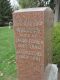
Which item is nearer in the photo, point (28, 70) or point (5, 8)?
point (28, 70)

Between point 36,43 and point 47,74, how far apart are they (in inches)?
32.8

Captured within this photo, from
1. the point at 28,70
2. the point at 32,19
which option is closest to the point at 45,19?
the point at 32,19

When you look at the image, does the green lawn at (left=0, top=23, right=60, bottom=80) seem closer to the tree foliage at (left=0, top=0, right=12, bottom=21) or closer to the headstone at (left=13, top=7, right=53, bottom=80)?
the headstone at (left=13, top=7, right=53, bottom=80)

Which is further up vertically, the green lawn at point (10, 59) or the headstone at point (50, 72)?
the headstone at point (50, 72)

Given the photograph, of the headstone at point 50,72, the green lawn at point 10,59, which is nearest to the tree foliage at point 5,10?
the green lawn at point 10,59

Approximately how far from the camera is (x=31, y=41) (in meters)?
5.16

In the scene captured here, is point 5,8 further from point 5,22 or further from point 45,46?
point 45,46

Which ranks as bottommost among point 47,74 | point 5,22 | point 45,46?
point 5,22

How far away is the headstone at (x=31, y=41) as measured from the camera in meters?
5.07

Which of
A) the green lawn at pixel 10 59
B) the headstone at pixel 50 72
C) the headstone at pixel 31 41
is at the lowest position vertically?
the green lawn at pixel 10 59

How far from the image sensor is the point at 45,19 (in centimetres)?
517

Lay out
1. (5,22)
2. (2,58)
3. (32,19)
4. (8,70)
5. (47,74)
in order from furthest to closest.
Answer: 1. (5,22)
2. (2,58)
3. (8,70)
4. (47,74)
5. (32,19)

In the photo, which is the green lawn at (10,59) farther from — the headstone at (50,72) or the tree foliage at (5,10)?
the tree foliage at (5,10)

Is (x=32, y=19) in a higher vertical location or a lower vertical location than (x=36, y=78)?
higher
